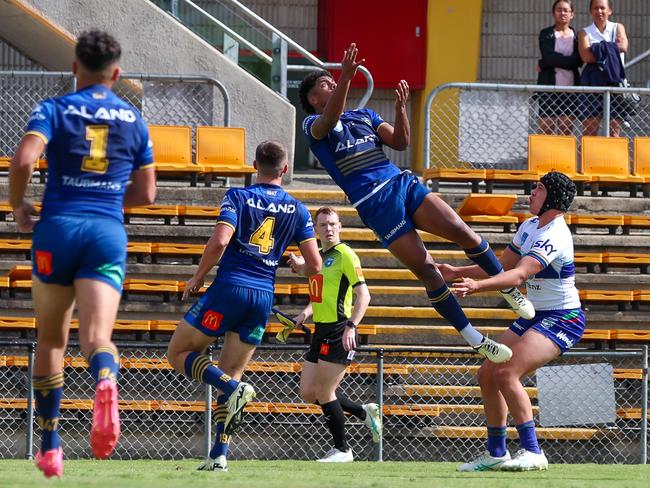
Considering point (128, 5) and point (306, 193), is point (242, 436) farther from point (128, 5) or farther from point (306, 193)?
point (128, 5)

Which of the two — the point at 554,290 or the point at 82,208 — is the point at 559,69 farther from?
the point at 82,208

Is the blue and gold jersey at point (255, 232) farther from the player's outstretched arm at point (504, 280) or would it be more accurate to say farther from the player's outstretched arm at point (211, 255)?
the player's outstretched arm at point (504, 280)

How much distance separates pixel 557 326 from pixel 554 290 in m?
0.25

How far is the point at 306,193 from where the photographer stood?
47.2 feet

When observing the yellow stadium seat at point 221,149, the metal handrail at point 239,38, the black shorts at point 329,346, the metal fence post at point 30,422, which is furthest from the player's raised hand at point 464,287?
the metal handrail at point 239,38

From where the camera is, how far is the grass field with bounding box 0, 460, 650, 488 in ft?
20.6

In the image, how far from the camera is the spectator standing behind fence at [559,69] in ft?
48.1

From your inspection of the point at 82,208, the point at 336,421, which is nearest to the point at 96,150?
the point at 82,208

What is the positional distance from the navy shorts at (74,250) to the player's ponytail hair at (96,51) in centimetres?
73

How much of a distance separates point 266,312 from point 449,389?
4191mm

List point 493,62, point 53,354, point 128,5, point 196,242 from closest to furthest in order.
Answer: point 53,354 → point 196,242 → point 128,5 → point 493,62

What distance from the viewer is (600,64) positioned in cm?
1486

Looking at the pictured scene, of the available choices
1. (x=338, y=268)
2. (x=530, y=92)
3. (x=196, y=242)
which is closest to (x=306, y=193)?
(x=196, y=242)

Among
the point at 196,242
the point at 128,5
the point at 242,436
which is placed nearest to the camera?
the point at 242,436
